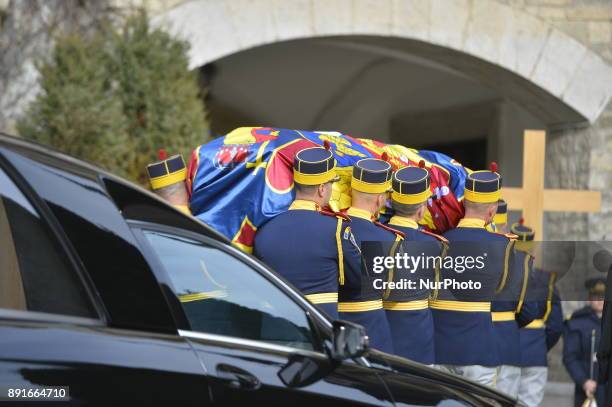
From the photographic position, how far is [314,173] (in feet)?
16.0

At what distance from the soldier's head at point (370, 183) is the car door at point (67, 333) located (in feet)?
8.16

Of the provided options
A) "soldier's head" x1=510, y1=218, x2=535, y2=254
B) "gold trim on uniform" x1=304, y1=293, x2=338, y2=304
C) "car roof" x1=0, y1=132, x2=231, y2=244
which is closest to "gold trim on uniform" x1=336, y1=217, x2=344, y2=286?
"gold trim on uniform" x1=304, y1=293, x2=338, y2=304

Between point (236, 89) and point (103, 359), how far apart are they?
1073cm

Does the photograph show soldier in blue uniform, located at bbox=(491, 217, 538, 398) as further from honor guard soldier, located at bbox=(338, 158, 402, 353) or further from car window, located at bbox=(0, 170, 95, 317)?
car window, located at bbox=(0, 170, 95, 317)

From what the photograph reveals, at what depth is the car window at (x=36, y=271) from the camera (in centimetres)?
258

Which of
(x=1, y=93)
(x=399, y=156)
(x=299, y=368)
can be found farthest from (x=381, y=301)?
(x=1, y=93)

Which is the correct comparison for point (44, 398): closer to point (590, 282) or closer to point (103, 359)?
point (103, 359)

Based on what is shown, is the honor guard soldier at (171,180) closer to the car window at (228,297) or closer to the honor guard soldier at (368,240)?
the honor guard soldier at (368,240)

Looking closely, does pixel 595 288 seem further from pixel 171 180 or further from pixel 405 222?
pixel 171 180

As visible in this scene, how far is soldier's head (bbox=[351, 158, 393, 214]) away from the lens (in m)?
5.07

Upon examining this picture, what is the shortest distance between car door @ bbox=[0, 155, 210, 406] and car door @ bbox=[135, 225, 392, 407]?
0.35 feet

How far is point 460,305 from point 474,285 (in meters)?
0.14

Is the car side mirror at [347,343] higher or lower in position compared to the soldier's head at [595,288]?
higher

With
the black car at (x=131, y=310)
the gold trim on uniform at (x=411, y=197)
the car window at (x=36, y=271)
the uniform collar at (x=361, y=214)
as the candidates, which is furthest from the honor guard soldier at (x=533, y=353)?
the car window at (x=36, y=271)
